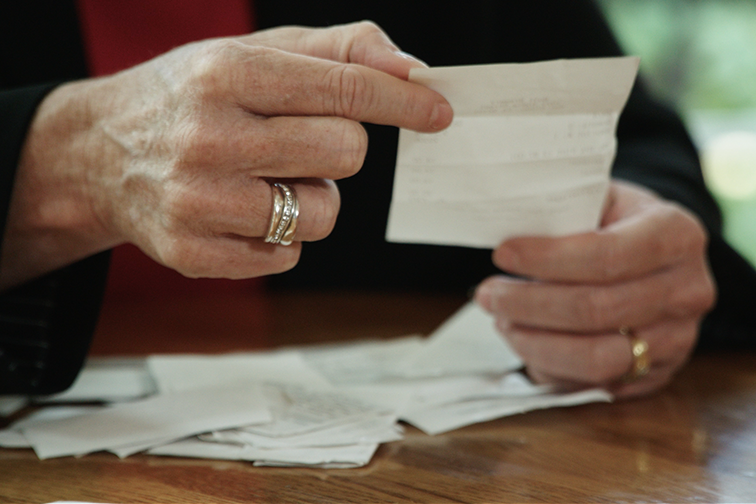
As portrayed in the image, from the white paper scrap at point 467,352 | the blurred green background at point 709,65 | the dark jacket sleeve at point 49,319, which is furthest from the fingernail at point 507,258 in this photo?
the blurred green background at point 709,65

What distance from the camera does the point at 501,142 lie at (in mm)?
647

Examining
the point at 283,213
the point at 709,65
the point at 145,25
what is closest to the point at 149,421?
the point at 283,213

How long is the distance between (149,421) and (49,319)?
0.21 metres

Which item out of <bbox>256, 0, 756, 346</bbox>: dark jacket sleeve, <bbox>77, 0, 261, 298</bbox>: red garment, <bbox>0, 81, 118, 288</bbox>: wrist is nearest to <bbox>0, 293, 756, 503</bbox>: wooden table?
<bbox>0, 81, 118, 288</bbox>: wrist

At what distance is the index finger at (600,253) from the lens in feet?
2.43

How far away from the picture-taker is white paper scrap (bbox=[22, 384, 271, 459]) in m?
0.58

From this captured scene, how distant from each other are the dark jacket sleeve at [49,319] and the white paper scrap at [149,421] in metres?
0.07

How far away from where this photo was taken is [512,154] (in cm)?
66

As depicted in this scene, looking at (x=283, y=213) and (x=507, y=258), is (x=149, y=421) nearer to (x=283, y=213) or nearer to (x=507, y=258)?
(x=283, y=213)

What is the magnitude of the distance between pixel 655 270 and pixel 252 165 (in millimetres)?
531

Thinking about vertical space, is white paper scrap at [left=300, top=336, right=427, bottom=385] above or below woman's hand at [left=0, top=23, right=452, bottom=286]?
below

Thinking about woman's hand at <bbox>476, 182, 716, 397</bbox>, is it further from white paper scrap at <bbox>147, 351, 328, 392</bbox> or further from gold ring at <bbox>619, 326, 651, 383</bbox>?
white paper scrap at <bbox>147, 351, 328, 392</bbox>

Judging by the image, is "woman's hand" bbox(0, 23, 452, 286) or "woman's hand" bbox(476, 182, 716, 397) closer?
"woman's hand" bbox(0, 23, 452, 286)

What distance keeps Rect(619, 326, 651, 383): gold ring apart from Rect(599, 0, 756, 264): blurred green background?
12.6 feet
